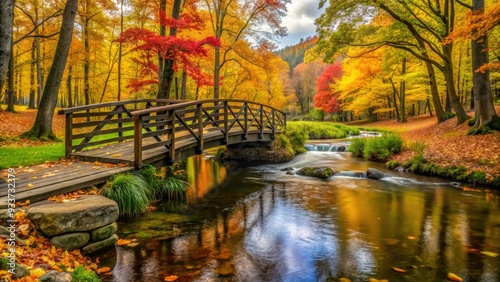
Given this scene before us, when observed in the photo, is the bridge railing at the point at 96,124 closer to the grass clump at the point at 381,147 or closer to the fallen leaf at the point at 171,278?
the fallen leaf at the point at 171,278

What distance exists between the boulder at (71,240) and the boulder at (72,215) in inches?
2.5

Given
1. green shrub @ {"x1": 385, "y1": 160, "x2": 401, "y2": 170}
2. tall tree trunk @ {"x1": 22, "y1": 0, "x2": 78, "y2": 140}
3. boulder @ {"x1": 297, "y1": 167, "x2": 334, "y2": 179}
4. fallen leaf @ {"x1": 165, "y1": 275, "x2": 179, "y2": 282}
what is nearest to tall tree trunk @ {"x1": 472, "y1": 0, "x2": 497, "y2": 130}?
green shrub @ {"x1": 385, "y1": 160, "x2": 401, "y2": 170}

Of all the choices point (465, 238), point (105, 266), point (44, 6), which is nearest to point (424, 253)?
point (465, 238)

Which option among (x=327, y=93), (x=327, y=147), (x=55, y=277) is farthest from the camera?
(x=327, y=93)

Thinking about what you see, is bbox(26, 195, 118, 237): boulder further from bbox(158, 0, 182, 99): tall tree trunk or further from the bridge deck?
bbox(158, 0, 182, 99): tall tree trunk

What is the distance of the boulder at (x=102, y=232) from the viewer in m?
4.58

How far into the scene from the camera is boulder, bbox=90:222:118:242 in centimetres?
458

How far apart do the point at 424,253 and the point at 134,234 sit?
5.04m

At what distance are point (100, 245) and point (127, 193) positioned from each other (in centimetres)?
164

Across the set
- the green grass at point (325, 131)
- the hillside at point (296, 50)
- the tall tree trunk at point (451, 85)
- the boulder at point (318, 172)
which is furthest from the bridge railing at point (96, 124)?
the hillside at point (296, 50)

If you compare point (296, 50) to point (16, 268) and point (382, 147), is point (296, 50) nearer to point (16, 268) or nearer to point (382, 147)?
point (382, 147)

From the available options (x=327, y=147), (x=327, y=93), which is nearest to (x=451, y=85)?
(x=327, y=147)

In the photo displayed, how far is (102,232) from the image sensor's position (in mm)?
4676

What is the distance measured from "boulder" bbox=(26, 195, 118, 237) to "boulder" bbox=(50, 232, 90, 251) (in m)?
0.06
